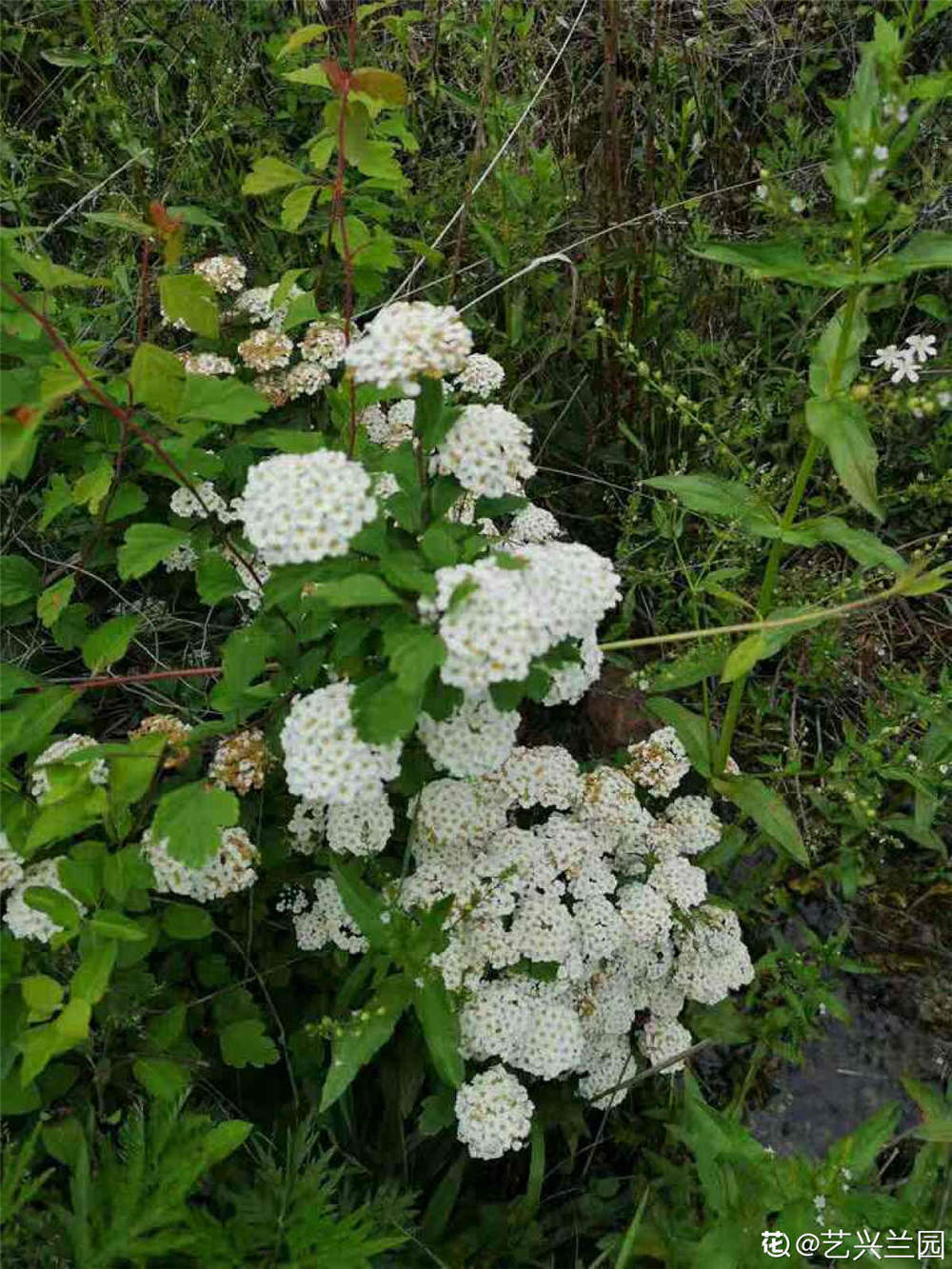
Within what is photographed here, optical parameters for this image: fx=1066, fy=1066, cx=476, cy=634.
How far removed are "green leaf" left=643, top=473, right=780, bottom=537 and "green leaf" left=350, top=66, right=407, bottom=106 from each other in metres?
1.02

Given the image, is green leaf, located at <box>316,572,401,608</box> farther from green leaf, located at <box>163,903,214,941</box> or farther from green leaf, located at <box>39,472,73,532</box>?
green leaf, located at <box>39,472,73,532</box>

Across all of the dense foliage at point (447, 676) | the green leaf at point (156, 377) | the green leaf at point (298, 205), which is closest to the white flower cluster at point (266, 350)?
the dense foliage at point (447, 676)

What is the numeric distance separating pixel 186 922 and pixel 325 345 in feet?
4.98

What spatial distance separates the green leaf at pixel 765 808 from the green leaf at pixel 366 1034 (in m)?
1.06

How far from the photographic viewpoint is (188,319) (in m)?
2.28

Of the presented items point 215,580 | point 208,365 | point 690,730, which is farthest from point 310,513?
point 690,730

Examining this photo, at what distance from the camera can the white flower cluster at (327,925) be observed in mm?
2342

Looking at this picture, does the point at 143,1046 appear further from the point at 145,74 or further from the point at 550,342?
the point at 145,74

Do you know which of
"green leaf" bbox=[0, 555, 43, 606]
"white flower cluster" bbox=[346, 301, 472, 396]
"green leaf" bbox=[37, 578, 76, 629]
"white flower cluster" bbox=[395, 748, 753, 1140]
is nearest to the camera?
"white flower cluster" bbox=[346, 301, 472, 396]

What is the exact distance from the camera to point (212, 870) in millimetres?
2184

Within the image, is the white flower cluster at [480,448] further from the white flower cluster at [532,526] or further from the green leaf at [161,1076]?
the green leaf at [161,1076]

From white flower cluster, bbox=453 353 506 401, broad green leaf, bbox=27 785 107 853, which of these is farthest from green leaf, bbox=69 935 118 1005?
white flower cluster, bbox=453 353 506 401

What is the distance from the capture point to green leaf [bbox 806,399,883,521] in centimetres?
227

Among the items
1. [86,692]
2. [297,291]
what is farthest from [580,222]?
[86,692]
